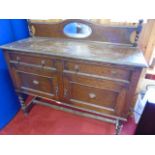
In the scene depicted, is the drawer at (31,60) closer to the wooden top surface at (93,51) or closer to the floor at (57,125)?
the wooden top surface at (93,51)

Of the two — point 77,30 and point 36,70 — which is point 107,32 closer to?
point 77,30

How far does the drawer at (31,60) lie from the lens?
110cm

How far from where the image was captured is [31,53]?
1.11m

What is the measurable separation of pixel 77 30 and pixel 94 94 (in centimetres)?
67

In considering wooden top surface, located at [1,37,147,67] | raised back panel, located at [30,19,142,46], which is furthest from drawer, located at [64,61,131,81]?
raised back panel, located at [30,19,142,46]

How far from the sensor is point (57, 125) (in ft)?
5.16

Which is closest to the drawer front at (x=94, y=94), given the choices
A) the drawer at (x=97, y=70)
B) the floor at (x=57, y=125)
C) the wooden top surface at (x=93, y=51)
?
the drawer at (x=97, y=70)

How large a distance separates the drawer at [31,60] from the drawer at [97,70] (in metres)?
0.16

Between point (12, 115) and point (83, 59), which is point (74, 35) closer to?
point (83, 59)

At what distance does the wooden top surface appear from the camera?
906 millimetres

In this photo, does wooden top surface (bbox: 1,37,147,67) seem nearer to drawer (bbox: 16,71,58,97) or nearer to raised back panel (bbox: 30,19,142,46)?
raised back panel (bbox: 30,19,142,46)
